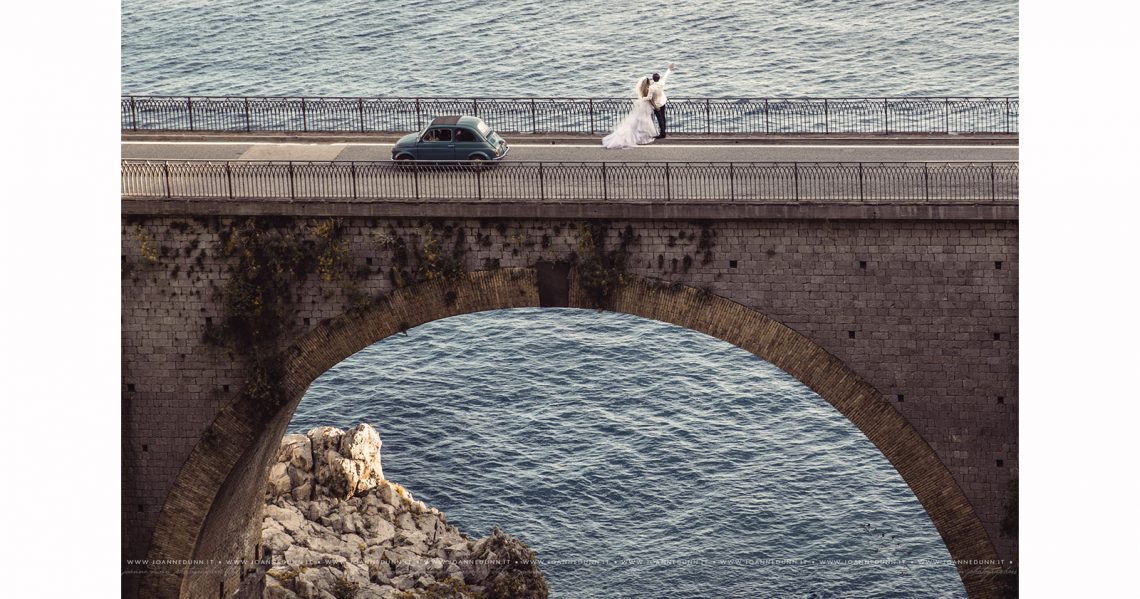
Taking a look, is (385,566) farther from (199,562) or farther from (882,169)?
(882,169)

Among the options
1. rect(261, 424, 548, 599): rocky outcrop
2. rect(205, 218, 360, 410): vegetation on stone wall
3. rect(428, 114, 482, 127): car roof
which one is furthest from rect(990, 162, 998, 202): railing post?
rect(261, 424, 548, 599): rocky outcrop

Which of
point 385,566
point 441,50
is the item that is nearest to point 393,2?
point 441,50

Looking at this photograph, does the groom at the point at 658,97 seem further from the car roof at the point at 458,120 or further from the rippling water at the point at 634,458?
the rippling water at the point at 634,458

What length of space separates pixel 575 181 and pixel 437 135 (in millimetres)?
4507

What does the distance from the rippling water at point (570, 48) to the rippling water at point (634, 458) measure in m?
18.0

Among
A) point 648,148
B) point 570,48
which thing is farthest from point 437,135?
point 570,48

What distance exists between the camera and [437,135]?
1651 inches

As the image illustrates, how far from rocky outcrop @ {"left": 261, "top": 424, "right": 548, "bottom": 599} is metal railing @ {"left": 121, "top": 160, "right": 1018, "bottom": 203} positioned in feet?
39.8

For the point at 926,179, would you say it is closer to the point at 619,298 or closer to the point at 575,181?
the point at 619,298

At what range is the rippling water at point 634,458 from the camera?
50312 mm

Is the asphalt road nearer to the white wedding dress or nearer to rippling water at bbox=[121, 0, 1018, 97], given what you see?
the white wedding dress

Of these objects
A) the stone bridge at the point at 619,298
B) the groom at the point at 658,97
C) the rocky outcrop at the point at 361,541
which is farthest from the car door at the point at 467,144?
the rocky outcrop at the point at 361,541

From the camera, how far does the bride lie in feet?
141

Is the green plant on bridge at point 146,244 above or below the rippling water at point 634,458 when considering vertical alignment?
above
